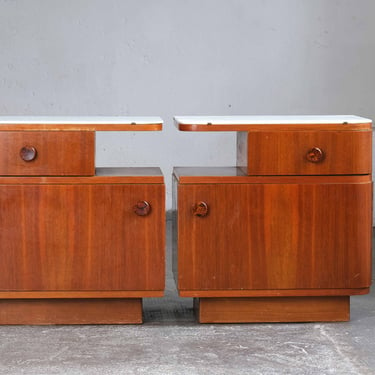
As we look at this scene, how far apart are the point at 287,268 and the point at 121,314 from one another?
0.55 meters

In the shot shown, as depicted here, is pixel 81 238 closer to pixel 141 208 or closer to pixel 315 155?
pixel 141 208

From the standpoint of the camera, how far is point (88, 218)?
2.72 m

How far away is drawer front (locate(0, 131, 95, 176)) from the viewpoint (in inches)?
105

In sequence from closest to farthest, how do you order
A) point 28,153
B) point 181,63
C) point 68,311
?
point 28,153
point 68,311
point 181,63

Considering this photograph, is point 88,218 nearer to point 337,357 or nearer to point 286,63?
point 337,357

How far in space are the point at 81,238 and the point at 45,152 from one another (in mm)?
291

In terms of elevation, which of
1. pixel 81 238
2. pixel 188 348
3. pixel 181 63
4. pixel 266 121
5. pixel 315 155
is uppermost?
pixel 181 63

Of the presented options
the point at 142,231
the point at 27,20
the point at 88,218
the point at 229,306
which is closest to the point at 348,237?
the point at 229,306

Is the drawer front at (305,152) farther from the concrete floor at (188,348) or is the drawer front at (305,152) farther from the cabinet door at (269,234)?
the concrete floor at (188,348)

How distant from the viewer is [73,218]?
2715 millimetres

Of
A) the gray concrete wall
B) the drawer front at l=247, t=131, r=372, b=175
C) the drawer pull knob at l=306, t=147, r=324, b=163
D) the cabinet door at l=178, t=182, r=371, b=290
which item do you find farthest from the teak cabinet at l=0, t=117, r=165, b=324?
the gray concrete wall

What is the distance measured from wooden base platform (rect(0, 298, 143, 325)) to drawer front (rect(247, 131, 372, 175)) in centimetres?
60

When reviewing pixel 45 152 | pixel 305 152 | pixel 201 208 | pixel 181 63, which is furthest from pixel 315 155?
pixel 181 63

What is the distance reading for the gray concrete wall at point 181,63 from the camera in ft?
16.0
